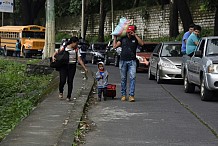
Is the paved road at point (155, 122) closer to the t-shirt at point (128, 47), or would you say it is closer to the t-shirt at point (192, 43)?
the t-shirt at point (128, 47)

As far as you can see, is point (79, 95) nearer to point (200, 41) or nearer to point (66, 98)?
point (66, 98)

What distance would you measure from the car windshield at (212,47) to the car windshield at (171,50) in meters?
5.49

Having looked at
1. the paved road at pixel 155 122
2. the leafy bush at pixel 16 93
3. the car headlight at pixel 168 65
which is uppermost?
the car headlight at pixel 168 65

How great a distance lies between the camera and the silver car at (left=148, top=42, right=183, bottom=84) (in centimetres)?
2042

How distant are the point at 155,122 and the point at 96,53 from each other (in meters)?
28.0

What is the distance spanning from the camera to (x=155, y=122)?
36.6 feet

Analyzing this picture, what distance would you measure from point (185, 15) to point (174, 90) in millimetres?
14383

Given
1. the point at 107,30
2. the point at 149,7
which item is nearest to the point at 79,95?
the point at 149,7

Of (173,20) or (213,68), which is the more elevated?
(173,20)

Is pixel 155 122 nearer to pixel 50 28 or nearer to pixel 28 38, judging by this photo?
pixel 50 28

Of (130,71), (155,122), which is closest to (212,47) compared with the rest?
(130,71)

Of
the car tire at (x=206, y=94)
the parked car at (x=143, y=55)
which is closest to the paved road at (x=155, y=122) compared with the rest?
the car tire at (x=206, y=94)

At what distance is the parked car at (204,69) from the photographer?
14438 mm

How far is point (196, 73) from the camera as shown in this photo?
15.9 m
